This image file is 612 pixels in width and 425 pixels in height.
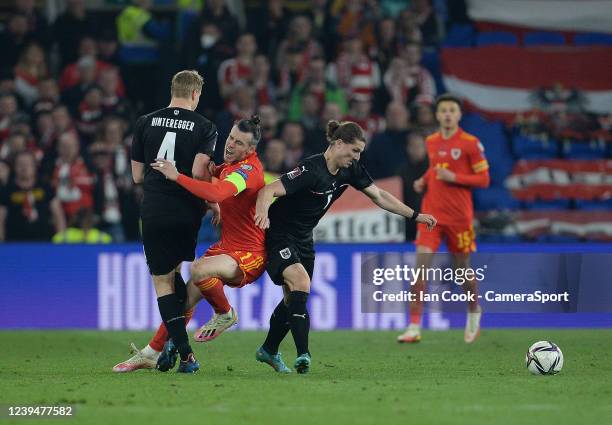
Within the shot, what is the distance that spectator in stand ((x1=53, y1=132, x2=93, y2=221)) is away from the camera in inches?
625

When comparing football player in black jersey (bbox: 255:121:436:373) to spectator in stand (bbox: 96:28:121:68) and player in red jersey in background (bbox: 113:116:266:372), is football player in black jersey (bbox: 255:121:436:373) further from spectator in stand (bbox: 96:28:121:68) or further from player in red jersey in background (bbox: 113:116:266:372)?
spectator in stand (bbox: 96:28:121:68)

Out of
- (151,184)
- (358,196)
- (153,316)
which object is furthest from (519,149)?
(151,184)

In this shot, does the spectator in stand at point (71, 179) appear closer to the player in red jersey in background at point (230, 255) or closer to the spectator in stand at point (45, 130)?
the spectator in stand at point (45, 130)

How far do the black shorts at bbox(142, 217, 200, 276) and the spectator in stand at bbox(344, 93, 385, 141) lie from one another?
8.02 metres

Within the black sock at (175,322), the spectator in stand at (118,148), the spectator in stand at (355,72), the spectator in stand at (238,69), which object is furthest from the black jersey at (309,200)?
the spectator in stand at (355,72)

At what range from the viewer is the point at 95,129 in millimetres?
16891

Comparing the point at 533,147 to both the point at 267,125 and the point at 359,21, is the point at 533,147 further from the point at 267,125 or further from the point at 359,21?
the point at 267,125

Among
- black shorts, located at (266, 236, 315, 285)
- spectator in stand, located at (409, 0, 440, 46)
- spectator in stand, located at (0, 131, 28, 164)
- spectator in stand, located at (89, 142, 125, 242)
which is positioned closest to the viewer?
black shorts, located at (266, 236, 315, 285)

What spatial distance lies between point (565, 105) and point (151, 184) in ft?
36.5

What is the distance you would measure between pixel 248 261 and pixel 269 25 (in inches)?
391

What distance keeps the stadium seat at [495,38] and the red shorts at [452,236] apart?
7.49 m

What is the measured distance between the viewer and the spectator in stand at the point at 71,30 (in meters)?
18.2

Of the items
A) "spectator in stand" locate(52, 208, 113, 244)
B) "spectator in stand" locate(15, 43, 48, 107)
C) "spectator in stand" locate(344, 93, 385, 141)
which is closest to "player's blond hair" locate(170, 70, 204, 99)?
"spectator in stand" locate(52, 208, 113, 244)

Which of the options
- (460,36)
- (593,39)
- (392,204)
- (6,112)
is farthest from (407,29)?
(392,204)
